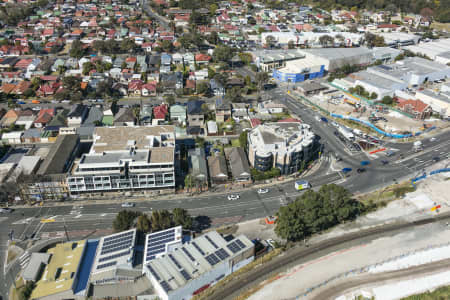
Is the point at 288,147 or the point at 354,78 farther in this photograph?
the point at 354,78

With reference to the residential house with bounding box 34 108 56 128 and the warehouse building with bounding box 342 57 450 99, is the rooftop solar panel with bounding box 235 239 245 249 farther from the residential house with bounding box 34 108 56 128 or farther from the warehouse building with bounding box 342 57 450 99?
the warehouse building with bounding box 342 57 450 99

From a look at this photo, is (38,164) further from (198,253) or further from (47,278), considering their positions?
(198,253)

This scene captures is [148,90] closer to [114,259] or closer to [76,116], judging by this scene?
[76,116]

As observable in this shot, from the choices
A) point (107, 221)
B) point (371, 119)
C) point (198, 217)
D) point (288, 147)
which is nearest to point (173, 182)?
point (198, 217)

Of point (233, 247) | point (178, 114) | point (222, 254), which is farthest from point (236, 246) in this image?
point (178, 114)

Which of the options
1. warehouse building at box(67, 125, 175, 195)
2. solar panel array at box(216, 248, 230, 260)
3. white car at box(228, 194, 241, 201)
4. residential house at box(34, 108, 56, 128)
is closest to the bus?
white car at box(228, 194, 241, 201)
